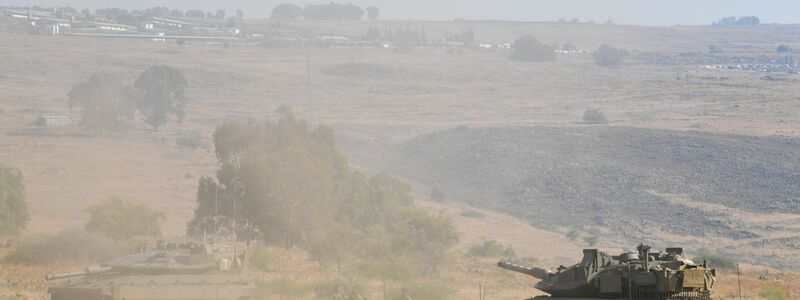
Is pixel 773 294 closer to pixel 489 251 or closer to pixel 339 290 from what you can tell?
pixel 339 290

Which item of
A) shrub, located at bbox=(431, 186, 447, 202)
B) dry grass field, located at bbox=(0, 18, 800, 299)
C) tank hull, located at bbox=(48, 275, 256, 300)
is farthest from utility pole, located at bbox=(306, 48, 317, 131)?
tank hull, located at bbox=(48, 275, 256, 300)

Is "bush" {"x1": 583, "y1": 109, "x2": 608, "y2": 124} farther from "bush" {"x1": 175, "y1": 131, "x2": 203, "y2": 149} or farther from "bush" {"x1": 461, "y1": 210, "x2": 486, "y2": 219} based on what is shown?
"bush" {"x1": 461, "y1": 210, "x2": 486, "y2": 219}

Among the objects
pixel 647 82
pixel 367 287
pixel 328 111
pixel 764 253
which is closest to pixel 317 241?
pixel 367 287

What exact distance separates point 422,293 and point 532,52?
137601 mm

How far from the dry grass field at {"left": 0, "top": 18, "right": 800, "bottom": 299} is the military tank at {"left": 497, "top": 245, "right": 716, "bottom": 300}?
13602 millimetres

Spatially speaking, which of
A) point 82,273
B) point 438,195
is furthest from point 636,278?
point 438,195

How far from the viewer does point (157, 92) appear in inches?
3610

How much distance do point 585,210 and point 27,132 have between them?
32073 mm

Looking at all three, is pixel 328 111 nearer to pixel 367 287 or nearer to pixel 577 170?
pixel 577 170

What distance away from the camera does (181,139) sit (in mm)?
86875

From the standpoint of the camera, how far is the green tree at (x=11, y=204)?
170 feet

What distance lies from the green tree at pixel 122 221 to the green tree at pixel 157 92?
38445mm

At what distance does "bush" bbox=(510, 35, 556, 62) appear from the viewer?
16838cm

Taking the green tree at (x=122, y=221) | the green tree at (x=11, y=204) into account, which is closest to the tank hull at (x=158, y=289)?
the green tree at (x=122, y=221)
